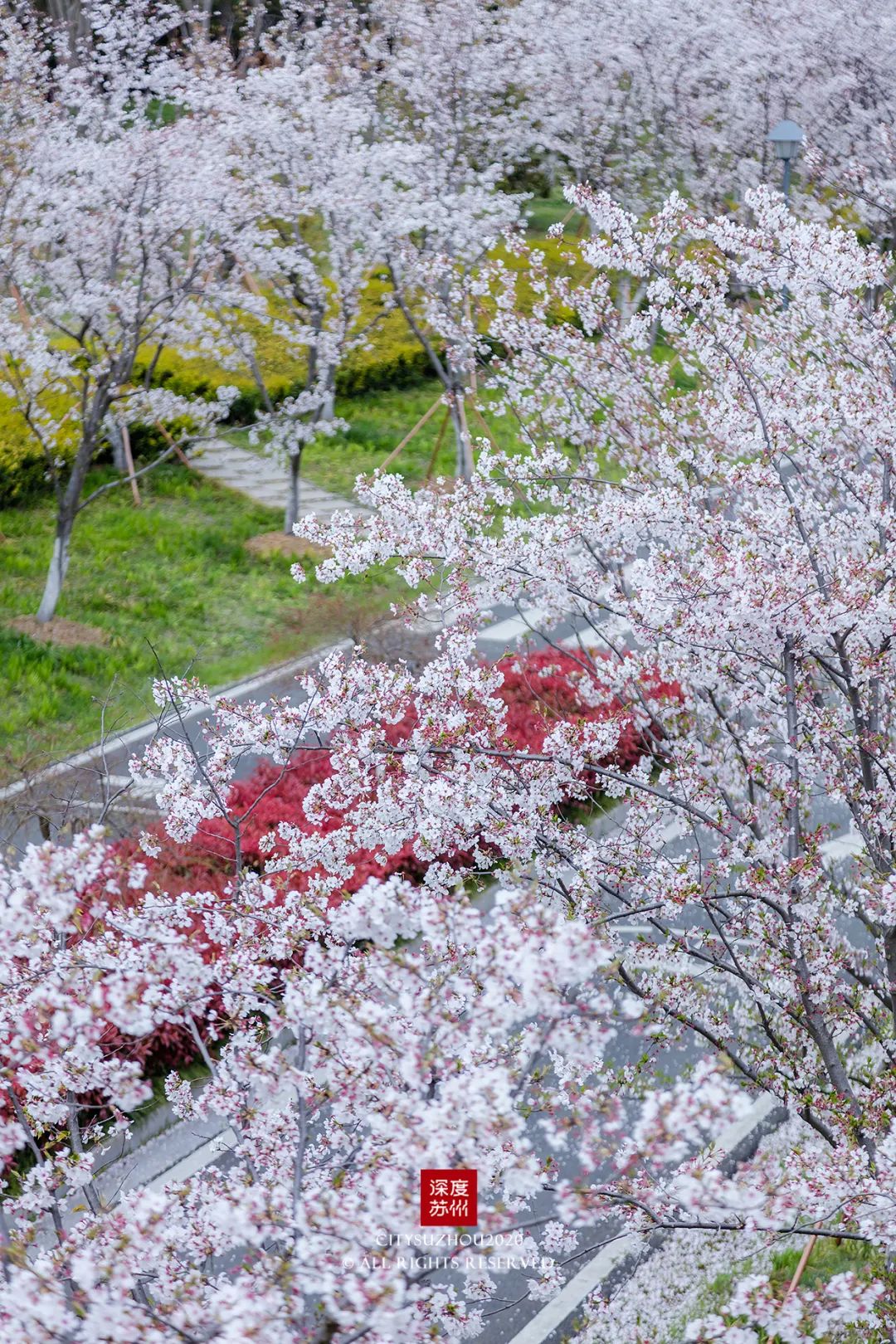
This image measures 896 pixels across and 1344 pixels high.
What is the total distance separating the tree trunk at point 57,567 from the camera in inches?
523

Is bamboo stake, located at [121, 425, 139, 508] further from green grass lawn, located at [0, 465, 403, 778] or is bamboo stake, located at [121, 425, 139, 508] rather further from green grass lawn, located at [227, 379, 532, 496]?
green grass lawn, located at [227, 379, 532, 496]

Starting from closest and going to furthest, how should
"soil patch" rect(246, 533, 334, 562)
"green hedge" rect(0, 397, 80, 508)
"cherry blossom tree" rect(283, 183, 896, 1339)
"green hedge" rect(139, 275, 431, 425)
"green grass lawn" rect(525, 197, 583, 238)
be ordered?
"cherry blossom tree" rect(283, 183, 896, 1339) → "soil patch" rect(246, 533, 334, 562) → "green hedge" rect(0, 397, 80, 508) → "green hedge" rect(139, 275, 431, 425) → "green grass lawn" rect(525, 197, 583, 238)

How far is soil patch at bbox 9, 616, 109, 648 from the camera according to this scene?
13.4 meters

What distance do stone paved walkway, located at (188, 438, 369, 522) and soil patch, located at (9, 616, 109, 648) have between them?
4.08m

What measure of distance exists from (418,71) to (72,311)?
9823 mm

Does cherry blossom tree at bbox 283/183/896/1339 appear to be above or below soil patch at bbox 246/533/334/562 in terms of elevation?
above

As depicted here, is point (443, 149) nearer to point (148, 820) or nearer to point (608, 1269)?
point (148, 820)

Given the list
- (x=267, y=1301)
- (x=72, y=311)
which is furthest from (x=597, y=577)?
(x=72, y=311)

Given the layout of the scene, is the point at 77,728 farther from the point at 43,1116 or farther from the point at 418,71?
the point at 418,71

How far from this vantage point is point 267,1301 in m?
2.65

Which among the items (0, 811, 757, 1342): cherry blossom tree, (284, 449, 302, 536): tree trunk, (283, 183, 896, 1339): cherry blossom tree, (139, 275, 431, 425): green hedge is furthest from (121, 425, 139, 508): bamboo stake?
(0, 811, 757, 1342): cherry blossom tree

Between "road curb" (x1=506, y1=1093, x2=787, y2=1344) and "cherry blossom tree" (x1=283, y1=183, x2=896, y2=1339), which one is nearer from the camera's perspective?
"cherry blossom tree" (x1=283, y1=183, x2=896, y2=1339)

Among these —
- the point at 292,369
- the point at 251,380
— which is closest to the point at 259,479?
the point at 251,380

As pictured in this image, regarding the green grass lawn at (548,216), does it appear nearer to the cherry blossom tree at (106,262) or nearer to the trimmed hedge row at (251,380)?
the trimmed hedge row at (251,380)
